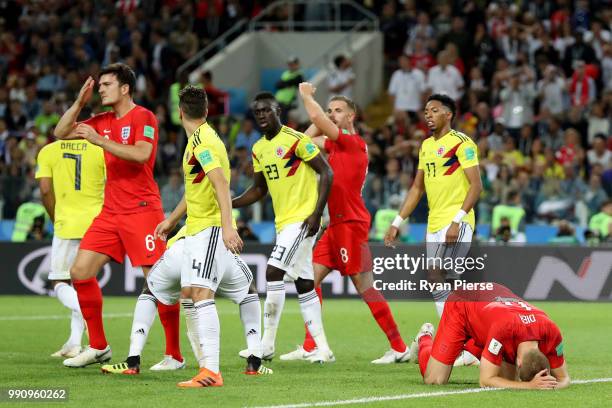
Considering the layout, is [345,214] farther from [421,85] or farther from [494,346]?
[421,85]

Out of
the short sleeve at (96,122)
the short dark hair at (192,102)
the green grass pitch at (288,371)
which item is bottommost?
the green grass pitch at (288,371)

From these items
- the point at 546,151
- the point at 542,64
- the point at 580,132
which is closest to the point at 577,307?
the point at 546,151

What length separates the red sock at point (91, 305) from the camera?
1048 centimetres

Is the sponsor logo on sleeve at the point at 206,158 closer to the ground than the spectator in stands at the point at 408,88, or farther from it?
closer to the ground

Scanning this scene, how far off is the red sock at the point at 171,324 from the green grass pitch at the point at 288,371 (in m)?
0.21

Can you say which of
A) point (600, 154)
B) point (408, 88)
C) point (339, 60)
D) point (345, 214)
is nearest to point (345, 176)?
point (345, 214)

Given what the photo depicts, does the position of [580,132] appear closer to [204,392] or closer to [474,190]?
[474,190]

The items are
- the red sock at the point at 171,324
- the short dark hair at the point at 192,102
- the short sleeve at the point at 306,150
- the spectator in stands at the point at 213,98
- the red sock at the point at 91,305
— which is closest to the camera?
the short dark hair at the point at 192,102

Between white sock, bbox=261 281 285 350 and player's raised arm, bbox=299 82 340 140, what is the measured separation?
4.81ft

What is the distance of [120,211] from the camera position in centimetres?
1046

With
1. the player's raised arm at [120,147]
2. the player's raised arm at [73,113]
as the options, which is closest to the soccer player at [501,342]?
the player's raised arm at [120,147]

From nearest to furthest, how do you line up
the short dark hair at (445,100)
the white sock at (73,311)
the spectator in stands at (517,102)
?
1. the short dark hair at (445,100)
2. the white sock at (73,311)
3. the spectator in stands at (517,102)

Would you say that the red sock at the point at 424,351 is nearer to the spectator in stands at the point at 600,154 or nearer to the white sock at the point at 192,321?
the white sock at the point at 192,321

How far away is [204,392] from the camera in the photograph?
8.85m
